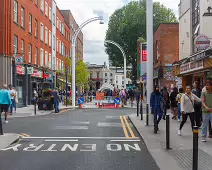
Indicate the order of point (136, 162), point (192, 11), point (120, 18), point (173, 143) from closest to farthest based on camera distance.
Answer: point (136, 162), point (173, 143), point (192, 11), point (120, 18)

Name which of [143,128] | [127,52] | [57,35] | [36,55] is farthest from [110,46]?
[143,128]

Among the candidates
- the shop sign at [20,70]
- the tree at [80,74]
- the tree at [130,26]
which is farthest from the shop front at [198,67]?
the tree at [130,26]

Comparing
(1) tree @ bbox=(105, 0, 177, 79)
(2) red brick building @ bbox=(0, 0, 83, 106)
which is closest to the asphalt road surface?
(2) red brick building @ bbox=(0, 0, 83, 106)

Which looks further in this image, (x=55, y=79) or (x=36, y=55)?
(x=55, y=79)

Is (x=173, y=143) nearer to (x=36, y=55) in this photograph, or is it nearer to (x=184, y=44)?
(x=184, y=44)

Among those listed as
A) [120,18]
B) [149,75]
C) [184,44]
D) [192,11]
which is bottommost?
[149,75]

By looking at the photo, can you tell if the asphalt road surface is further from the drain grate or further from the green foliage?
the green foliage

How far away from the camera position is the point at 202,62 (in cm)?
1850

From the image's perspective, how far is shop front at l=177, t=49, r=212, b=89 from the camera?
17.6 metres

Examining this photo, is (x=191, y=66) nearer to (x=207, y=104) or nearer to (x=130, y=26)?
(x=207, y=104)

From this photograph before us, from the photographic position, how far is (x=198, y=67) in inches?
762

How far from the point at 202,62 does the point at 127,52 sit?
140ft

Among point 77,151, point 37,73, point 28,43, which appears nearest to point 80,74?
point 37,73

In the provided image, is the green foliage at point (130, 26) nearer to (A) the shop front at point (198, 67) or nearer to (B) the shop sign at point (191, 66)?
(A) the shop front at point (198, 67)
